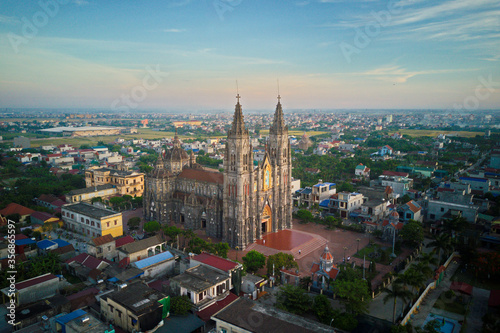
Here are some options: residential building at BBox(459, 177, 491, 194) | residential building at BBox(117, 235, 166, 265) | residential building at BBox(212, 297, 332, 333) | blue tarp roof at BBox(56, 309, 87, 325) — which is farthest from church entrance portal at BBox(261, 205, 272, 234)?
residential building at BBox(459, 177, 491, 194)

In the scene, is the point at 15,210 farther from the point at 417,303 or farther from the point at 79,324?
the point at 417,303

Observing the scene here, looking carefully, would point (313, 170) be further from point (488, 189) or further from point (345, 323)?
point (345, 323)

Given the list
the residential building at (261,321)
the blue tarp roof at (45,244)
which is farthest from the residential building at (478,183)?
the blue tarp roof at (45,244)

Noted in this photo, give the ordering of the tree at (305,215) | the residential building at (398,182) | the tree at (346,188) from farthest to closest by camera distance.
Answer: the residential building at (398,182)
the tree at (346,188)
the tree at (305,215)

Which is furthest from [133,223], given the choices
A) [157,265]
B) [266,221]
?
[266,221]

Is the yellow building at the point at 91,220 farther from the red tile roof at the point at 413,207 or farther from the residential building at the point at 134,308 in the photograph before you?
the red tile roof at the point at 413,207

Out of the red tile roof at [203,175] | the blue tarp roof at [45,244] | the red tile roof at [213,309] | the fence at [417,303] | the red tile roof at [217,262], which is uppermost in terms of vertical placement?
the red tile roof at [203,175]

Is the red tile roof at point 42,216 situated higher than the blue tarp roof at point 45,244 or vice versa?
the red tile roof at point 42,216

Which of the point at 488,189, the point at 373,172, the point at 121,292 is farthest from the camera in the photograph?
the point at 373,172

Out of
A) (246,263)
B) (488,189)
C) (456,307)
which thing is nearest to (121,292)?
(246,263)
